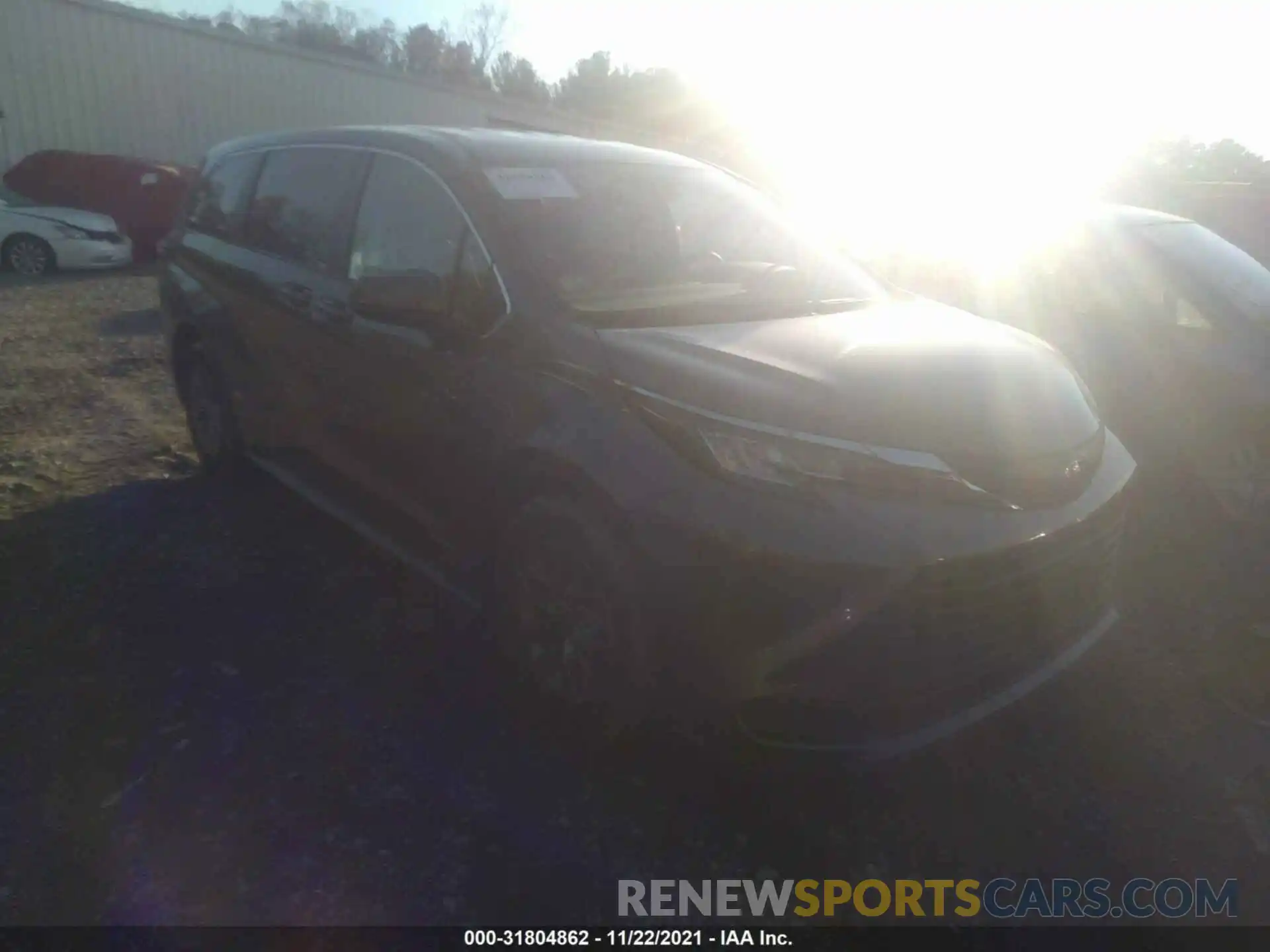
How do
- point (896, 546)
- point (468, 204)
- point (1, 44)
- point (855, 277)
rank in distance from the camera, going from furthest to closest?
point (1, 44) < point (855, 277) < point (468, 204) < point (896, 546)

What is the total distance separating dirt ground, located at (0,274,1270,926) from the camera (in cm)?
267

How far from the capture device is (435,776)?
3078 millimetres

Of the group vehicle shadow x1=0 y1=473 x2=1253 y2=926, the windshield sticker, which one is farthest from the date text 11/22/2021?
the windshield sticker

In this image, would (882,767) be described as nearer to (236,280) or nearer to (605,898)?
(605,898)

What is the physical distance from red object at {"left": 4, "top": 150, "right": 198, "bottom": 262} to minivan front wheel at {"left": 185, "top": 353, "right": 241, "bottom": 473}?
12340mm

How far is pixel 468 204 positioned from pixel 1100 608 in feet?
7.85

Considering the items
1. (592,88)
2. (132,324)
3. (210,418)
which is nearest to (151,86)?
(132,324)

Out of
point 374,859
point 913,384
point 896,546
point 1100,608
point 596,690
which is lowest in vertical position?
point 374,859

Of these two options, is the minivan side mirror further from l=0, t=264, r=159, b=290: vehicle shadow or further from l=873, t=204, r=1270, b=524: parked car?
l=0, t=264, r=159, b=290: vehicle shadow

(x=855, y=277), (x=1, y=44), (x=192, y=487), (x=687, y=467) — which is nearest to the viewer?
(x=687, y=467)

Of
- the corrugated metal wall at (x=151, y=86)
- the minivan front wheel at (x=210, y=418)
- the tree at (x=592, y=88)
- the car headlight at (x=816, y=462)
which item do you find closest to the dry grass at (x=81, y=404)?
the minivan front wheel at (x=210, y=418)

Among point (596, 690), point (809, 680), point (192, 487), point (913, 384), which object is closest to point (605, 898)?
point (596, 690)

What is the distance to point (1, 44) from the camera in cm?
2041

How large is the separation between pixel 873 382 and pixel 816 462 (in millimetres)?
344
